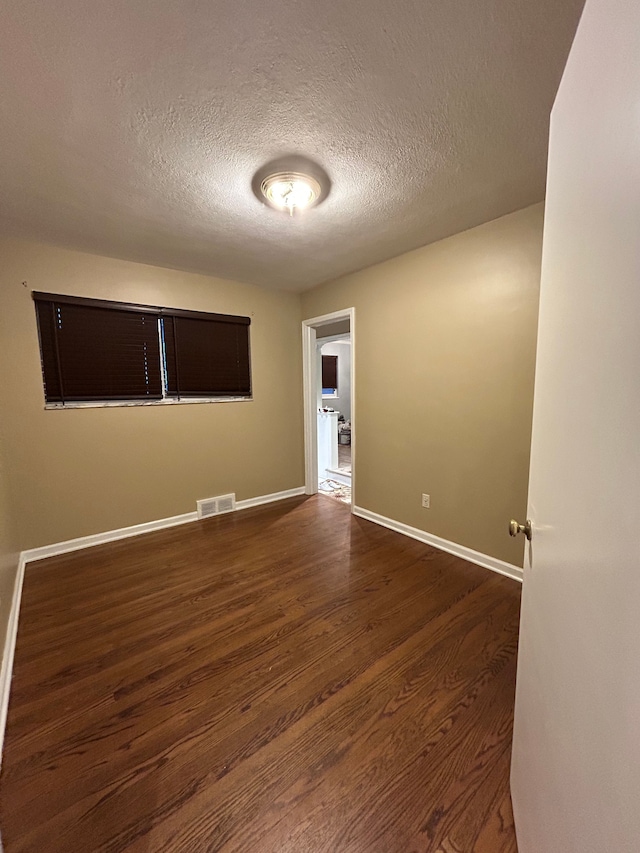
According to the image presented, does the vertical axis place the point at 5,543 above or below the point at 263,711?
above

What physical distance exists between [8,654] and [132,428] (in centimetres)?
174

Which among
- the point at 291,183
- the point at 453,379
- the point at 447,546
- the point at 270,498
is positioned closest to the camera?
the point at 291,183

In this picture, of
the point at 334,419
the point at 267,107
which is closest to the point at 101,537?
the point at 267,107

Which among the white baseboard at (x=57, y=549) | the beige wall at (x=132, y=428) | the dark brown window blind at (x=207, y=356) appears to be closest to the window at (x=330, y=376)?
the beige wall at (x=132, y=428)

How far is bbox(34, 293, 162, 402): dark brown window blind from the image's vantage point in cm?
258

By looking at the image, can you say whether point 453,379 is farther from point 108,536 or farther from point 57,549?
point 57,549

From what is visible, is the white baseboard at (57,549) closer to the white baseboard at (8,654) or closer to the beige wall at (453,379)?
the white baseboard at (8,654)

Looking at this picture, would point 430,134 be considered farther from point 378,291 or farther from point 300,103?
point 378,291

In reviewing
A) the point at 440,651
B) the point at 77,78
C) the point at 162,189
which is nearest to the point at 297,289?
the point at 162,189

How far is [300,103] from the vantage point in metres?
1.30

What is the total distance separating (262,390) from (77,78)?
8.77 feet

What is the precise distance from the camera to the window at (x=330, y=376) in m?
8.17

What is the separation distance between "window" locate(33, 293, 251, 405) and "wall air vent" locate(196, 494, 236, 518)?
41.7 inches

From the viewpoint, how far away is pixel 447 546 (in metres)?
2.64
